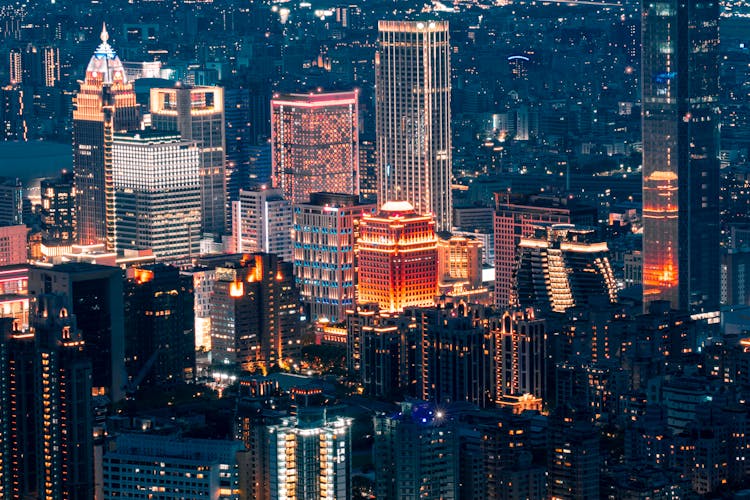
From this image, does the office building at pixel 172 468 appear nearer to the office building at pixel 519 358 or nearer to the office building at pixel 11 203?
the office building at pixel 519 358

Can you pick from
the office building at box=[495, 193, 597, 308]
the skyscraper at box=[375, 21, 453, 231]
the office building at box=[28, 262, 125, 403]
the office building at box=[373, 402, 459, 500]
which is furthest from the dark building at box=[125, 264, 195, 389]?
the skyscraper at box=[375, 21, 453, 231]

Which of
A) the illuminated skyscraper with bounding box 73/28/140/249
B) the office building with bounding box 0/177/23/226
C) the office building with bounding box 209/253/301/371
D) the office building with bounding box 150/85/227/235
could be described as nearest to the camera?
the office building with bounding box 209/253/301/371

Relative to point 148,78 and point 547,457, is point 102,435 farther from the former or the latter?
point 148,78

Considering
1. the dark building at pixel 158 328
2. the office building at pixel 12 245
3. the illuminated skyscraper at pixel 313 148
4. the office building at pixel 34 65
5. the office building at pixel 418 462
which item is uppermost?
the office building at pixel 34 65

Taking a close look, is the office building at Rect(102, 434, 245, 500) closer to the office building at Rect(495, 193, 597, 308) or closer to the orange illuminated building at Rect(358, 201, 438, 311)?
the orange illuminated building at Rect(358, 201, 438, 311)

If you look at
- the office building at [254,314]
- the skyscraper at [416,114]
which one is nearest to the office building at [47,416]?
the office building at [254,314]

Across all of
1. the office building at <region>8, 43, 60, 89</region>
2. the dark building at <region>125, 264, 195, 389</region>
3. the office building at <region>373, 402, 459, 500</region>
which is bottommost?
the office building at <region>373, 402, 459, 500</region>

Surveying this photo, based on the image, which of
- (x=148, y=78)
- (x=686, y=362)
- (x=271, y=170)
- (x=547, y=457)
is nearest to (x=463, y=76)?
(x=148, y=78)
